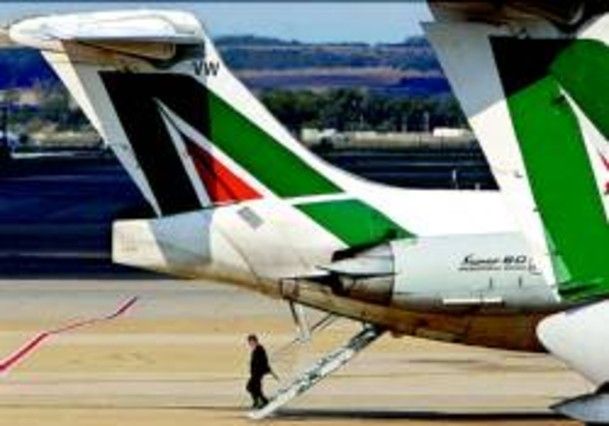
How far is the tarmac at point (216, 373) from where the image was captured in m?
30.7

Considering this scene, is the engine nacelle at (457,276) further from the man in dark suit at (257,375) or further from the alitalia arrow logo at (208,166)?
the man in dark suit at (257,375)

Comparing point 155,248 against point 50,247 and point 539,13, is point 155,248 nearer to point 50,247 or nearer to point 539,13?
point 539,13

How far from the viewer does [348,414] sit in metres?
30.8

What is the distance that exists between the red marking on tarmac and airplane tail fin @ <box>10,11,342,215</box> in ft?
26.7

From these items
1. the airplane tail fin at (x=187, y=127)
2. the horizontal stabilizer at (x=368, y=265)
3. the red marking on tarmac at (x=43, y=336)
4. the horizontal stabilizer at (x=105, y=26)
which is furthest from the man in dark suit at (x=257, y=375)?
the red marking on tarmac at (x=43, y=336)

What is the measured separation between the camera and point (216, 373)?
3619 cm

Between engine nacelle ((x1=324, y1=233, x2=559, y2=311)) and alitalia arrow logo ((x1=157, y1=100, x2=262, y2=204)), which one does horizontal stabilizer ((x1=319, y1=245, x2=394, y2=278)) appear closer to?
engine nacelle ((x1=324, y1=233, x2=559, y2=311))

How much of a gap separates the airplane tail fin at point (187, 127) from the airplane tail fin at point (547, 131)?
425 inches

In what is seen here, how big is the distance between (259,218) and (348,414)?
3.15 meters

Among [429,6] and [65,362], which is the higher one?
[429,6]

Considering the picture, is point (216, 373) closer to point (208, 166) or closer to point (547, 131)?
point (208, 166)

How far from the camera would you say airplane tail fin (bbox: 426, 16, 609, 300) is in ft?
60.8

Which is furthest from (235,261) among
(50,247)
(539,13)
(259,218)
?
(50,247)

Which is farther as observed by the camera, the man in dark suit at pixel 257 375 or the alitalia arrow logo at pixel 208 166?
the man in dark suit at pixel 257 375
